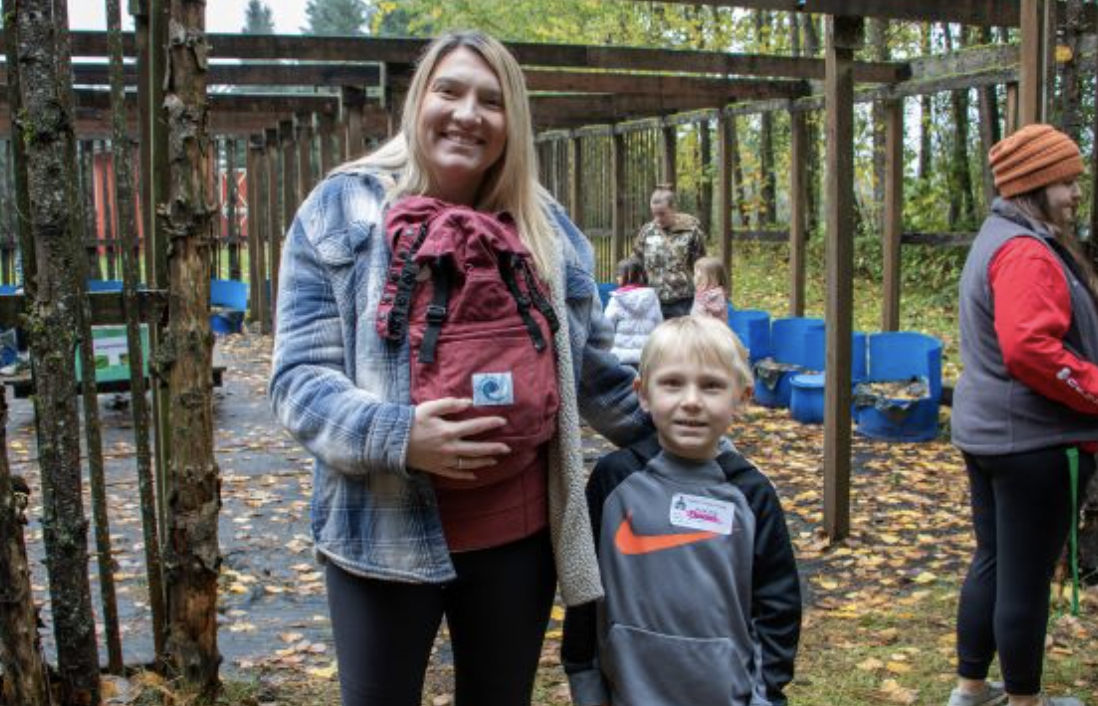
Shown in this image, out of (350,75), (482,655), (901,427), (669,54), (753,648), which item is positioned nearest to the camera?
(482,655)

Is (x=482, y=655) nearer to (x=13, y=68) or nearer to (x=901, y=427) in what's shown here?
(x=13, y=68)

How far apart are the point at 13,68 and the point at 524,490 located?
6.55 ft

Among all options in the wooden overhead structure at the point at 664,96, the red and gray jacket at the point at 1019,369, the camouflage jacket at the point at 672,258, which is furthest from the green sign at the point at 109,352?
the red and gray jacket at the point at 1019,369

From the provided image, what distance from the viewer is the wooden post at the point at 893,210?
909 cm


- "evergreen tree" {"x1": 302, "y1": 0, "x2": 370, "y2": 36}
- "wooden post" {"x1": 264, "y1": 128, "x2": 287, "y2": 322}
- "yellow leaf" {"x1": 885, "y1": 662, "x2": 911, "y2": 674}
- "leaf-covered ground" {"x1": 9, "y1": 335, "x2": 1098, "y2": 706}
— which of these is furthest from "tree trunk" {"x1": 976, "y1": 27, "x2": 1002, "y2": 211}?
"evergreen tree" {"x1": 302, "y1": 0, "x2": 370, "y2": 36}

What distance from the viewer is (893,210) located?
9109mm

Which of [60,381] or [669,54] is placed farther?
[669,54]

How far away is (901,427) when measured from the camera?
8.37 meters

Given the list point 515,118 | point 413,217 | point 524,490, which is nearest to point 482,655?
point 524,490

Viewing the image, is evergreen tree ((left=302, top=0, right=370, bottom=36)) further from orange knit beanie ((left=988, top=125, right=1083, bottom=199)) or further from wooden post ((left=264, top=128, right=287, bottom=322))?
orange knit beanie ((left=988, top=125, right=1083, bottom=199))

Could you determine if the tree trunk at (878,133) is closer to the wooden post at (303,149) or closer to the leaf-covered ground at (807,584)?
the wooden post at (303,149)

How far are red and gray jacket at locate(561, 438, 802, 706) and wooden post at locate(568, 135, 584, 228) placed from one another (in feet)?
44.3

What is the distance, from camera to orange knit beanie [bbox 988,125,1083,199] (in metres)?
3.27

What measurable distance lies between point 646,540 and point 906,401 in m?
6.49
